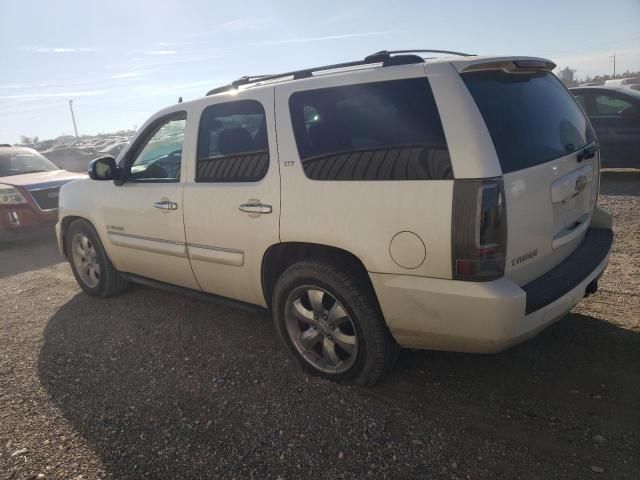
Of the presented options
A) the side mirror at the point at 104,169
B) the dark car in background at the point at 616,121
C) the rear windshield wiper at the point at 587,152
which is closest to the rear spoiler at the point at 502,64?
the rear windshield wiper at the point at 587,152

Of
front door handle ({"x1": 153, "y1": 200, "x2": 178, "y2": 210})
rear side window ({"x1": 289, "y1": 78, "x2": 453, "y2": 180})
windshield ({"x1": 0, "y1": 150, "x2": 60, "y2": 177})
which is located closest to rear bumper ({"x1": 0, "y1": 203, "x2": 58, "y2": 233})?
windshield ({"x1": 0, "y1": 150, "x2": 60, "y2": 177})

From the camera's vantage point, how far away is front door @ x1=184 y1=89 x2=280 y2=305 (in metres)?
3.06

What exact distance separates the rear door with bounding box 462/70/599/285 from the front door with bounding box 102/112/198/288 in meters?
2.33

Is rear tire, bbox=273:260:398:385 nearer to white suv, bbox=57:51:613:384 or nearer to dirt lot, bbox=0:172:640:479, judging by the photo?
white suv, bbox=57:51:613:384

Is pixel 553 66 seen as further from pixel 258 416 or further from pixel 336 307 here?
pixel 258 416

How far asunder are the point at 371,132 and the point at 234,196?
1101 millimetres

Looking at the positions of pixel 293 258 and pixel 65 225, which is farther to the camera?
pixel 65 225

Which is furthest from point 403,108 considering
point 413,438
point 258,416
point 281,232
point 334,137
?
point 258,416

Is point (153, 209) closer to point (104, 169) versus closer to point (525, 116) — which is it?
point (104, 169)

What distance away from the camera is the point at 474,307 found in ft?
7.64

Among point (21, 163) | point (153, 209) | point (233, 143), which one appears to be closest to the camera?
point (233, 143)

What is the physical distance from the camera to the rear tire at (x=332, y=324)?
2.74 meters

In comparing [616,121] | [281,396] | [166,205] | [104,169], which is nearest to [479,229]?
[281,396]

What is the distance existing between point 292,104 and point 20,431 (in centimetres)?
262
